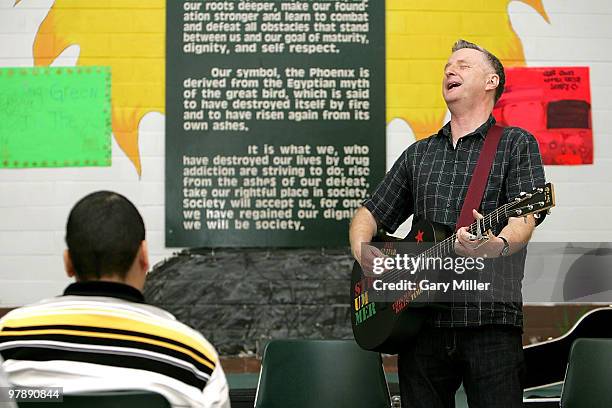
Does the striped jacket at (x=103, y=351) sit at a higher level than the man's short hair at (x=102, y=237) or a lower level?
lower

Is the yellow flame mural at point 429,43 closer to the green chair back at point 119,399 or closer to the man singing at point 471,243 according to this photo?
the man singing at point 471,243

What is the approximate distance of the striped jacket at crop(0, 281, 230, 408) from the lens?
1231mm

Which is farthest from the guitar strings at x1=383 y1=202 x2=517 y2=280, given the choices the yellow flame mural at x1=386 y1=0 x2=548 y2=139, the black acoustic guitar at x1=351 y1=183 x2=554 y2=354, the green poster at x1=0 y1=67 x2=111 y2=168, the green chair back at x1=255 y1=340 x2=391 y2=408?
the green poster at x1=0 y1=67 x2=111 y2=168

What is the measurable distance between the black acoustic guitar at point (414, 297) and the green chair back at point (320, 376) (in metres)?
0.39

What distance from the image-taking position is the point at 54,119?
12.0 ft

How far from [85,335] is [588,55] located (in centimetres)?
333

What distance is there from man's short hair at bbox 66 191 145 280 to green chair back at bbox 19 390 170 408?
0.24m

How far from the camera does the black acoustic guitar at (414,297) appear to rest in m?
1.96

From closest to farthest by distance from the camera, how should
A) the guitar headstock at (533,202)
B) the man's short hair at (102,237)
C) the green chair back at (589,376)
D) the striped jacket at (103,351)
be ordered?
the striped jacket at (103,351), the man's short hair at (102,237), the guitar headstock at (533,202), the green chair back at (589,376)

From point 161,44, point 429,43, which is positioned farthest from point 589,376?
point 161,44

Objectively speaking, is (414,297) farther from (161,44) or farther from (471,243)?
(161,44)

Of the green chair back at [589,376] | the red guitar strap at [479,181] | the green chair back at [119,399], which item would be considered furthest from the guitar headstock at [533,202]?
the green chair back at [119,399]

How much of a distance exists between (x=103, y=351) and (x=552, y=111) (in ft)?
10.1

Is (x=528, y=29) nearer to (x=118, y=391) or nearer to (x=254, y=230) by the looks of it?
(x=254, y=230)
